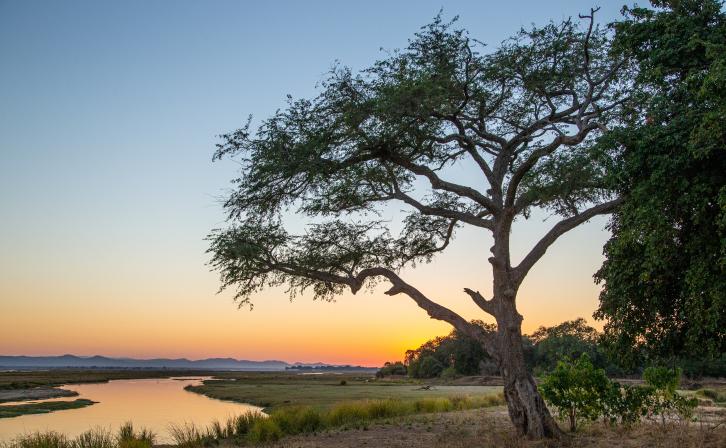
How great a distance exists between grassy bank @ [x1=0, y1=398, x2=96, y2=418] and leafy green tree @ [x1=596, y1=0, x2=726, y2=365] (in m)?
40.5

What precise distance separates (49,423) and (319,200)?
27.3 metres

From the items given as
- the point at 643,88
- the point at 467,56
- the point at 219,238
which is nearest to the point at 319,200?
the point at 219,238

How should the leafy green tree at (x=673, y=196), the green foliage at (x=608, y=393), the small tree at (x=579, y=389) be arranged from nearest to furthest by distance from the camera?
the leafy green tree at (x=673, y=196), the green foliage at (x=608, y=393), the small tree at (x=579, y=389)

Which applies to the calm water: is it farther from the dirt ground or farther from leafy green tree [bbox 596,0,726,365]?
leafy green tree [bbox 596,0,726,365]

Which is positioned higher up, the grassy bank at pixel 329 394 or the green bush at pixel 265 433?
the green bush at pixel 265 433

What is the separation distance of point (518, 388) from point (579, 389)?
209cm

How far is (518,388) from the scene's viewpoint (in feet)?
51.3

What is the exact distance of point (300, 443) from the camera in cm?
1689

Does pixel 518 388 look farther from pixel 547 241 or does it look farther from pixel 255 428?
pixel 255 428

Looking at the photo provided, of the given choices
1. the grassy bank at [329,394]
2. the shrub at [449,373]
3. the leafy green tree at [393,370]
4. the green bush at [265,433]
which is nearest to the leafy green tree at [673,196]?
the green bush at [265,433]

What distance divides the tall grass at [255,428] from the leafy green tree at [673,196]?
11.4m

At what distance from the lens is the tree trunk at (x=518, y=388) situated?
1514cm

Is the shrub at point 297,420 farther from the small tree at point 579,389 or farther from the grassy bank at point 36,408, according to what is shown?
the grassy bank at point 36,408

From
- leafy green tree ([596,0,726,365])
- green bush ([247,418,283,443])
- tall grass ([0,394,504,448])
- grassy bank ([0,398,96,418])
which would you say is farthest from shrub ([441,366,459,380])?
leafy green tree ([596,0,726,365])
